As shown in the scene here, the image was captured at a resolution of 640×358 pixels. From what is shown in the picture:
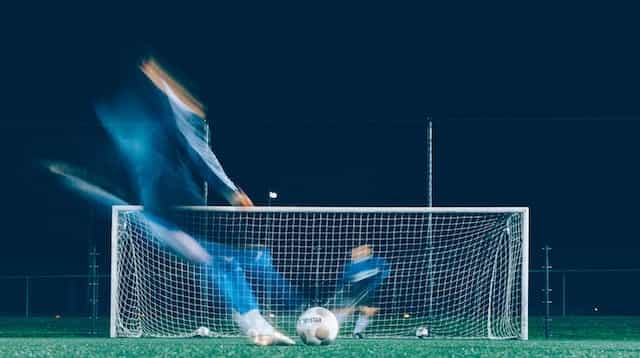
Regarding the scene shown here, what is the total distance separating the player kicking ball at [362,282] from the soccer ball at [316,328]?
9.95 ft

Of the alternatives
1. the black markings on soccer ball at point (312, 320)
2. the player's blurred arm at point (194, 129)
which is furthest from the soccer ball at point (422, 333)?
the player's blurred arm at point (194, 129)

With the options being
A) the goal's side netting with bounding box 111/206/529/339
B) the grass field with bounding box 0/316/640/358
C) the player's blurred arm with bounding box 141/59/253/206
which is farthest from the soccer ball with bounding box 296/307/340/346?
the player's blurred arm with bounding box 141/59/253/206

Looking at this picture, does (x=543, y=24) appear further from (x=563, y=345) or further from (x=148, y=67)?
(x=563, y=345)

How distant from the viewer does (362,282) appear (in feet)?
46.0

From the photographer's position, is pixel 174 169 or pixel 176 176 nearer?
pixel 176 176

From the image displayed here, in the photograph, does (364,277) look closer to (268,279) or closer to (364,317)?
(364,317)

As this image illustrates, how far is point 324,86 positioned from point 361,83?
634 millimetres

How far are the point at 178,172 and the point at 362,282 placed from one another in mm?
3002

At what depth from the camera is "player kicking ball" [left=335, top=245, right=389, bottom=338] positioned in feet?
43.0

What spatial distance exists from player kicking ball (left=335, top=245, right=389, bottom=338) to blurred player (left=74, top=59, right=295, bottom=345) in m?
0.77

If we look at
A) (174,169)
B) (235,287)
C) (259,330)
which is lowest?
(259,330)

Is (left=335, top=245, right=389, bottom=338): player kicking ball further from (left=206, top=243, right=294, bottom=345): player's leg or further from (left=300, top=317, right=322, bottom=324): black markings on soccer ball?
(left=300, top=317, right=322, bottom=324): black markings on soccer ball

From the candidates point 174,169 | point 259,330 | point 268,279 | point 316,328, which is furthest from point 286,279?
point 316,328

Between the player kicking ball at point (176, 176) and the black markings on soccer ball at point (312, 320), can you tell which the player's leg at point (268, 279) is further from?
the black markings on soccer ball at point (312, 320)
